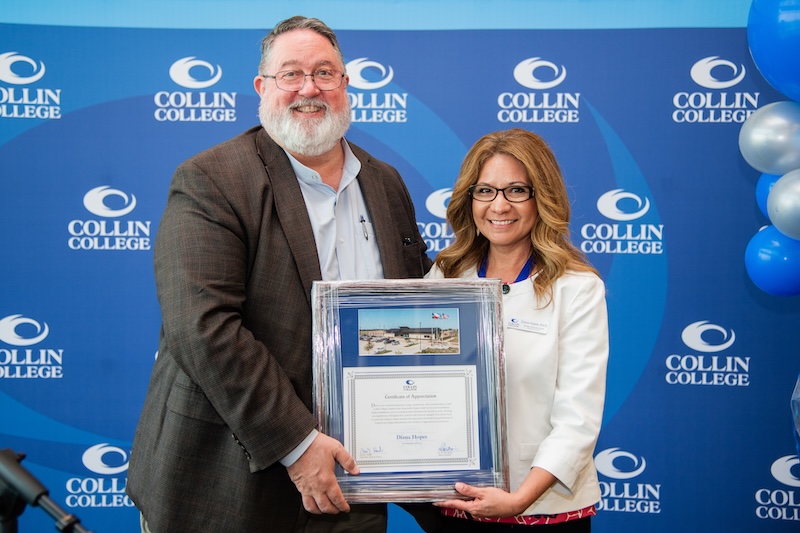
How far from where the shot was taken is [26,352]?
4164mm

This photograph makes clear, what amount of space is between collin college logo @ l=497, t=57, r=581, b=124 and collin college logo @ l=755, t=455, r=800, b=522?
234 cm

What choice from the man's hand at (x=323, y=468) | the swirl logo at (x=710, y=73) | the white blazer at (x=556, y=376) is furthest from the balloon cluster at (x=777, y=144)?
the man's hand at (x=323, y=468)

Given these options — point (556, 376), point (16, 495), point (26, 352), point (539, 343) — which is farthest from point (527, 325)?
point (26, 352)

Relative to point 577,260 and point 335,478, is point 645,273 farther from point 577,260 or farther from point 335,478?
point 335,478

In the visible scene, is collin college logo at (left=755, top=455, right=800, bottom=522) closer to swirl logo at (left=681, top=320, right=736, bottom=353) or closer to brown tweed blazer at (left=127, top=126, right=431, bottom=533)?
swirl logo at (left=681, top=320, right=736, bottom=353)

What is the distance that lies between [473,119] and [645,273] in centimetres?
134

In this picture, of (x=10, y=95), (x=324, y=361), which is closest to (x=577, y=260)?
(x=324, y=361)

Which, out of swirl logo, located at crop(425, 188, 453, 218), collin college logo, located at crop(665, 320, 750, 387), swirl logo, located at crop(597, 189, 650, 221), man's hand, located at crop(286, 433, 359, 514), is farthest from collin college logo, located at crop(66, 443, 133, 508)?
collin college logo, located at crop(665, 320, 750, 387)

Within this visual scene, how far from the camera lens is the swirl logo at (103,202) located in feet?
13.6

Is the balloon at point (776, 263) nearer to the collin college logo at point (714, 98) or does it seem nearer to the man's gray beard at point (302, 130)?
the collin college logo at point (714, 98)

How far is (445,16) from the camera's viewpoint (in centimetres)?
416

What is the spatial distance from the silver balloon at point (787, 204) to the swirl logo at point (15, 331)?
386 cm

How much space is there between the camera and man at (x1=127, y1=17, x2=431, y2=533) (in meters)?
2.14

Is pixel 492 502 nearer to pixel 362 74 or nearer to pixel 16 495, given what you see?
pixel 16 495
